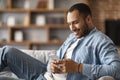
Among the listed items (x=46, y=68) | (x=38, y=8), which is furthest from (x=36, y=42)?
(x=46, y=68)

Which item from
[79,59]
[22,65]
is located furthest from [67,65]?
[22,65]

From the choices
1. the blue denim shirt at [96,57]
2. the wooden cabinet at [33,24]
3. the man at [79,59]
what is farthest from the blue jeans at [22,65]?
the wooden cabinet at [33,24]

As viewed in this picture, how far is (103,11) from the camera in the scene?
5805mm

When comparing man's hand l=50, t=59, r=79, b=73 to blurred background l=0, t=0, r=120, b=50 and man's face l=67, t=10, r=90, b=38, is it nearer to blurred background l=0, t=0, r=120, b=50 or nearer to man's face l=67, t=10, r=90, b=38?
man's face l=67, t=10, r=90, b=38

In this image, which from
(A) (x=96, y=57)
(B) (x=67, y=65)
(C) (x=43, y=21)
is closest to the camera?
(B) (x=67, y=65)

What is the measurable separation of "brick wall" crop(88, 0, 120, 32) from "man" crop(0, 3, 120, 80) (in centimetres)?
346

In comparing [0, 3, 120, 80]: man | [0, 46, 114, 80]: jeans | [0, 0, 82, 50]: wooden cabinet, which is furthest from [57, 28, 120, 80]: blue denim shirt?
[0, 0, 82, 50]: wooden cabinet

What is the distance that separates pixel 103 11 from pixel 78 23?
3780mm

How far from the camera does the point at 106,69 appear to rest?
5.92 ft

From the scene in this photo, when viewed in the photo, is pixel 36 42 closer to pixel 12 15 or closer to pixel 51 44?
pixel 51 44

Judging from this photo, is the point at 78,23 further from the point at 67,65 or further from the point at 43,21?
the point at 43,21

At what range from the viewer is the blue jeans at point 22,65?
7.31ft

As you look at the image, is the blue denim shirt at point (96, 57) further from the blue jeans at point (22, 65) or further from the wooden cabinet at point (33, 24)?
the wooden cabinet at point (33, 24)

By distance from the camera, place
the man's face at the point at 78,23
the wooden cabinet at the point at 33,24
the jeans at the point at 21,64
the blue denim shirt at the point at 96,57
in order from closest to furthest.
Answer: the blue denim shirt at the point at 96,57
the man's face at the point at 78,23
the jeans at the point at 21,64
the wooden cabinet at the point at 33,24
